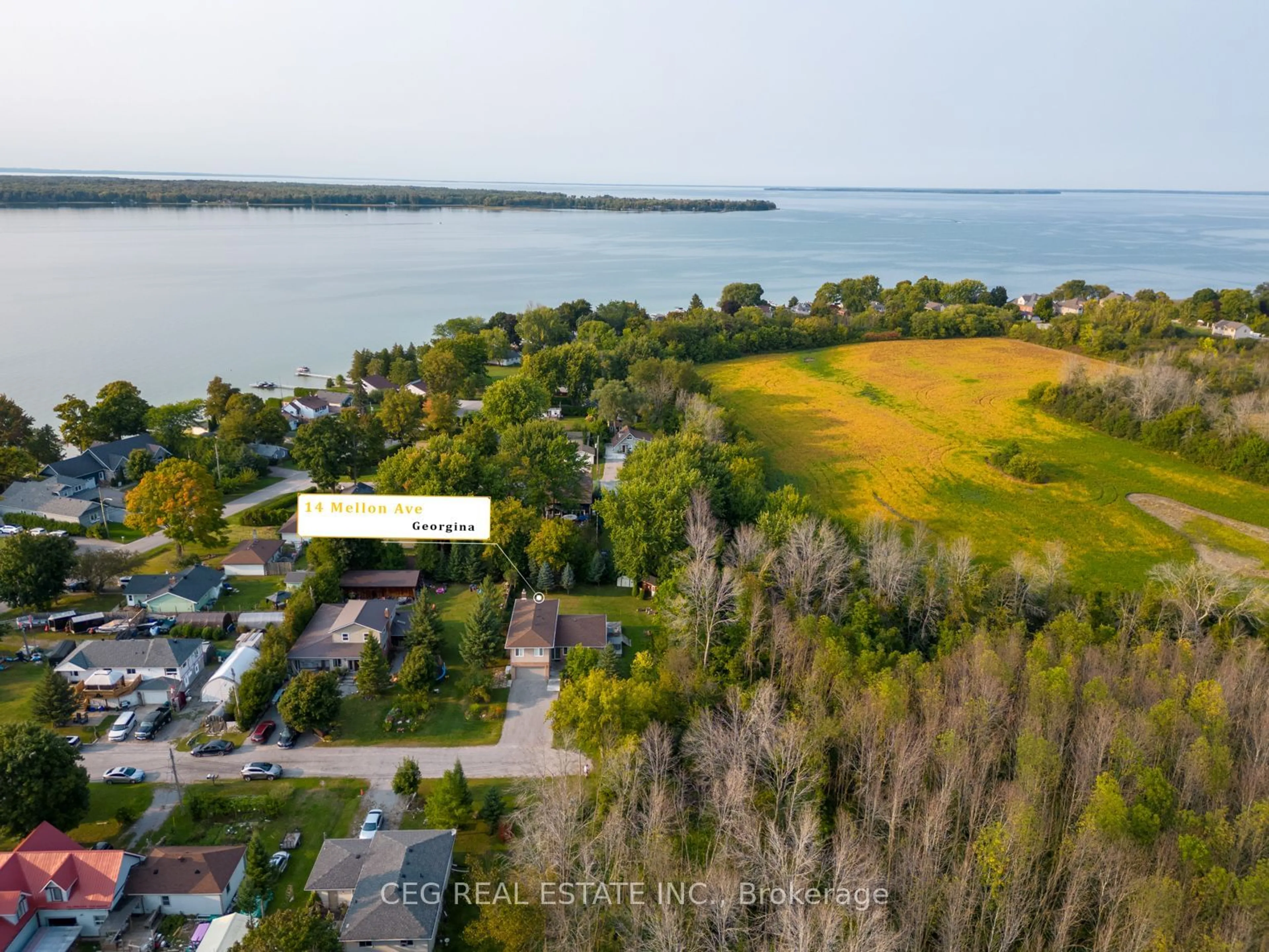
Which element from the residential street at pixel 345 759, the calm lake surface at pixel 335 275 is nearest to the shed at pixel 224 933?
the residential street at pixel 345 759

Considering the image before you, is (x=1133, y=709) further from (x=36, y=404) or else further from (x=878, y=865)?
(x=36, y=404)

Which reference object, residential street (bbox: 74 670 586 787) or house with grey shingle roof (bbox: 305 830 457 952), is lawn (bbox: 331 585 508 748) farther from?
house with grey shingle roof (bbox: 305 830 457 952)

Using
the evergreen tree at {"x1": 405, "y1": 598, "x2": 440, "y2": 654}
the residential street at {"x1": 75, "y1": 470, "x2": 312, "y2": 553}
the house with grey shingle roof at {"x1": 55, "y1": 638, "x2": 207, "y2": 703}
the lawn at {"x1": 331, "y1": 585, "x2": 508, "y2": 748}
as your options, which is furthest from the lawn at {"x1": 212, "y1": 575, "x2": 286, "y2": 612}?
the lawn at {"x1": 331, "y1": 585, "x2": 508, "y2": 748}

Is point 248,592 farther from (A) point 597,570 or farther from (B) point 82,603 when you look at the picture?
(A) point 597,570

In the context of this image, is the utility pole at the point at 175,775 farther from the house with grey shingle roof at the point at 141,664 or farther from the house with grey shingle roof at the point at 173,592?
the house with grey shingle roof at the point at 173,592

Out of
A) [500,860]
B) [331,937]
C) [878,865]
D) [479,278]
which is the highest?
[479,278]

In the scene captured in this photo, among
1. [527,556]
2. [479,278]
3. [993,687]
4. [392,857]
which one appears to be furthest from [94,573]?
[479,278]

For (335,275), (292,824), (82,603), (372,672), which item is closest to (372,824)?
(292,824)
